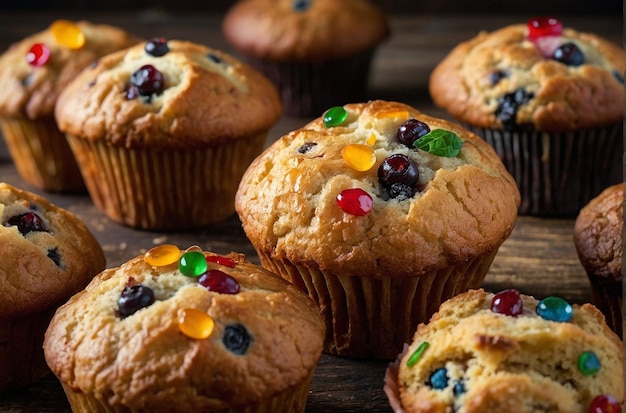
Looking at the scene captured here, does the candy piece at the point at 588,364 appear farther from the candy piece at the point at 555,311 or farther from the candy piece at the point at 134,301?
the candy piece at the point at 134,301

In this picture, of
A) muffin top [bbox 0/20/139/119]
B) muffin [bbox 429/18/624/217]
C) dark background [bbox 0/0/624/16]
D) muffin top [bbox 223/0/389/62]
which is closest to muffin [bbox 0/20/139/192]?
muffin top [bbox 0/20/139/119]

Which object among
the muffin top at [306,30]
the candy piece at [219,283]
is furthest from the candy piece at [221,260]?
the muffin top at [306,30]

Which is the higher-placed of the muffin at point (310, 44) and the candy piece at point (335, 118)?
the candy piece at point (335, 118)

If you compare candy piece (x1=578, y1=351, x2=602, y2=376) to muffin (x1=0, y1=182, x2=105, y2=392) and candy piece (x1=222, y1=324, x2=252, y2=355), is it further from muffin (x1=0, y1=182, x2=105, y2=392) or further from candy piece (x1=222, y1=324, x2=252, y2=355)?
muffin (x1=0, y1=182, x2=105, y2=392)

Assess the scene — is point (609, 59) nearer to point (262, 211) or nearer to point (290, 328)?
point (262, 211)

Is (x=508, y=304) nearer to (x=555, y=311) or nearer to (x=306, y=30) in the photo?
(x=555, y=311)

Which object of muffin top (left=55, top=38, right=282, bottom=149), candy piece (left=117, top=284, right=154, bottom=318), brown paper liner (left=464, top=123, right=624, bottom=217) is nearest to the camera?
candy piece (left=117, top=284, right=154, bottom=318)

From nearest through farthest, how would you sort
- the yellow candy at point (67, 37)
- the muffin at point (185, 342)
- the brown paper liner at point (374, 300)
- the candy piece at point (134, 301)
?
the muffin at point (185, 342)
the candy piece at point (134, 301)
the brown paper liner at point (374, 300)
the yellow candy at point (67, 37)
